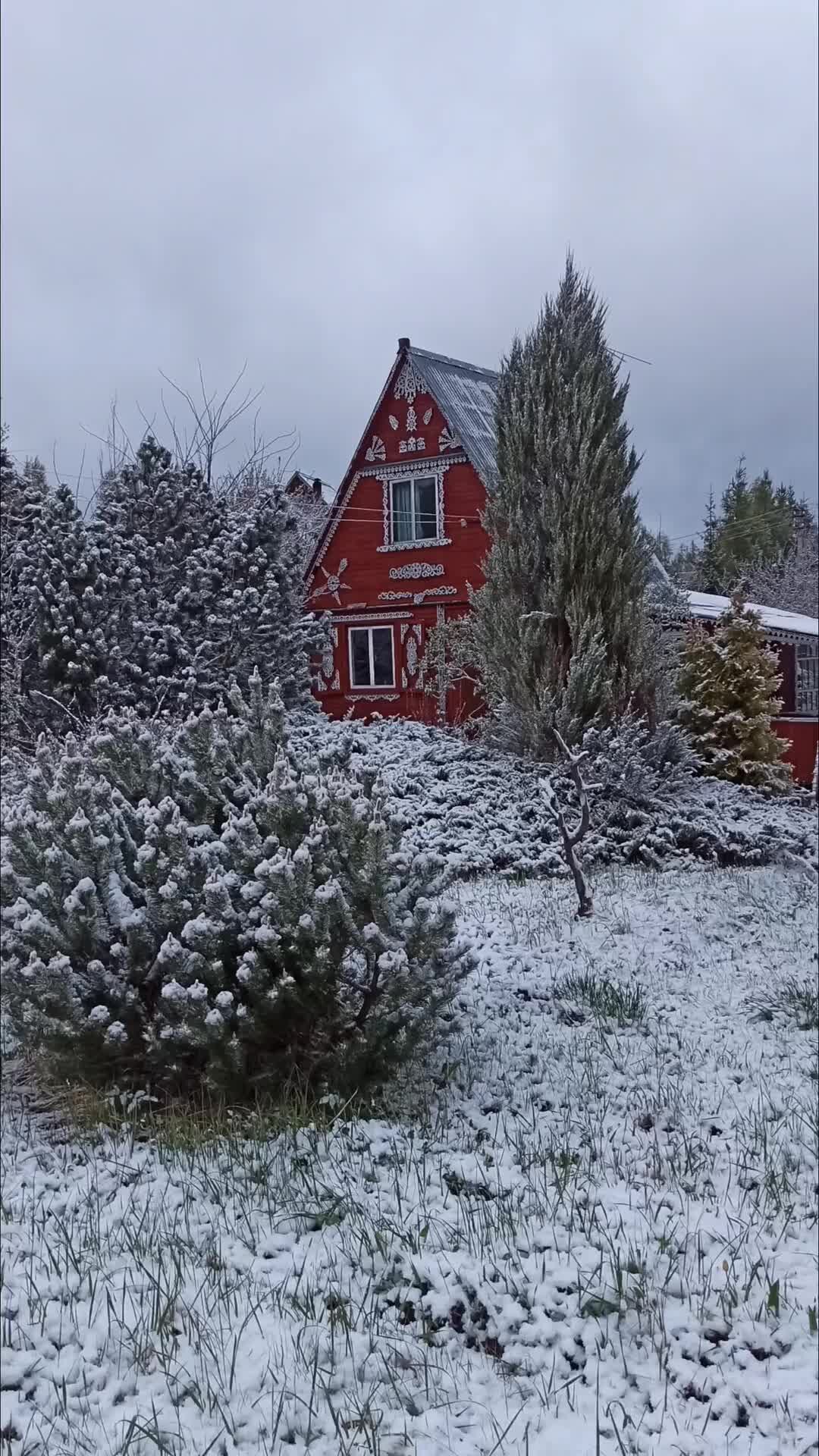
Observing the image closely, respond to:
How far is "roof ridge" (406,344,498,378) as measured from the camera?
25.5 ft

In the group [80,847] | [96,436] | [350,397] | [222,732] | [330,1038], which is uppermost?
[96,436]

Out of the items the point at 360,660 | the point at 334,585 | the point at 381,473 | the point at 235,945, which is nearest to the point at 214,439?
the point at 334,585

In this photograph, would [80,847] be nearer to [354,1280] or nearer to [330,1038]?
[330,1038]

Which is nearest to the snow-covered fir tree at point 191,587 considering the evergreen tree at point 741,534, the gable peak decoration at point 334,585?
the gable peak decoration at point 334,585

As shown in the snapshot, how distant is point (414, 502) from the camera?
1028cm

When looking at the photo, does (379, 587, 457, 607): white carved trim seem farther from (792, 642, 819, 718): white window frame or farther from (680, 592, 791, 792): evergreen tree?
(792, 642, 819, 718): white window frame

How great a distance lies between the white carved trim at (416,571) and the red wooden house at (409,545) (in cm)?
1

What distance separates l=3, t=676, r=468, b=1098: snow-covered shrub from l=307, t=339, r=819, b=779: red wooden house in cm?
431

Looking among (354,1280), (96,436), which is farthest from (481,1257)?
(96,436)

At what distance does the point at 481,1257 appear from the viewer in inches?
120

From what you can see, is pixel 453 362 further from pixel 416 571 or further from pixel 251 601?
pixel 251 601

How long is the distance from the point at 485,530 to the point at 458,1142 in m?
8.85

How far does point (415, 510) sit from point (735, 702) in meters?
5.15

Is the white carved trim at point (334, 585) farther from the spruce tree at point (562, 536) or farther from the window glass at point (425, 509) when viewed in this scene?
the spruce tree at point (562, 536)
